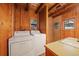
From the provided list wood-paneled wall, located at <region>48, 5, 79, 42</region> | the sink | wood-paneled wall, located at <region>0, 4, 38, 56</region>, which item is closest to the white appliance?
wood-paneled wall, located at <region>0, 4, 38, 56</region>

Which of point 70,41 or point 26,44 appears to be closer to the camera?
point 70,41

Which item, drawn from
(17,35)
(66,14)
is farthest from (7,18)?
(66,14)

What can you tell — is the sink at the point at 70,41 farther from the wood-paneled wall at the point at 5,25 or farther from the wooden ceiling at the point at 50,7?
the wood-paneled wall at the point at 5,25

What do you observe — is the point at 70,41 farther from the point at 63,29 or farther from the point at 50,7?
the point at 50,7

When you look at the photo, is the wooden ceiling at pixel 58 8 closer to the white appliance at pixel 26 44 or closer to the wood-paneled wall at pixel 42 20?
the wood-paneled wall at pixel 42 20

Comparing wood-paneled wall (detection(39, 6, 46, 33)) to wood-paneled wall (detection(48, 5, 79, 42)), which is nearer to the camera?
wood-paneled wall (detection(48, 5, 79, 42))

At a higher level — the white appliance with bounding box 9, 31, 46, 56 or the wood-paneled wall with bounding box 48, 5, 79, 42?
the wood-paneled wall with bounding box 48, 5, 79, 42

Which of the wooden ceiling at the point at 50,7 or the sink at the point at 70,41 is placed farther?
the wooden ceiling at the point at 50,7

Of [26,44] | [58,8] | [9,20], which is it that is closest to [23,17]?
[9,20]

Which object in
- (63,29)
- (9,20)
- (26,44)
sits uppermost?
(9,20)

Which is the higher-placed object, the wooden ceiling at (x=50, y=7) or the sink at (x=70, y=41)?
the wooden ceiling at (x=50, y=7)

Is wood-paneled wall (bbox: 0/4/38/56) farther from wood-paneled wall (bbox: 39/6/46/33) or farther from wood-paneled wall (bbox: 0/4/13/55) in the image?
wood-paneled wall (bbox: 39/6/46/33)

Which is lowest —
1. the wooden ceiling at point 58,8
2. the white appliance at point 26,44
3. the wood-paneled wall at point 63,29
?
the white appliance at point 26,44

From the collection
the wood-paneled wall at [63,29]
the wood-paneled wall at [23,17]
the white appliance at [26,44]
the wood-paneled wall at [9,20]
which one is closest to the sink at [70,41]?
the wood-paneled wall at [63,29]
